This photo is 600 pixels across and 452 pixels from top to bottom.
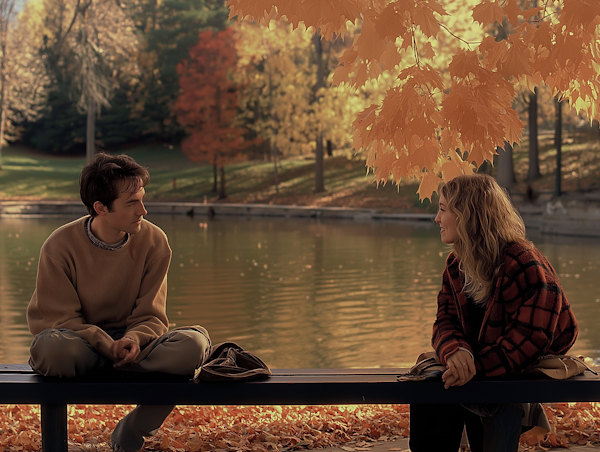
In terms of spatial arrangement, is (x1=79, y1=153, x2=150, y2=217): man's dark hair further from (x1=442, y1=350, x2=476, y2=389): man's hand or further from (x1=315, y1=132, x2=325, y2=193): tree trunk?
(x1=315, y1=132, x2=325, y2=193): tree trunk

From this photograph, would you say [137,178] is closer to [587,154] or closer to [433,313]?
[433,313]

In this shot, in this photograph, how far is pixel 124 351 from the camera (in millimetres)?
3057

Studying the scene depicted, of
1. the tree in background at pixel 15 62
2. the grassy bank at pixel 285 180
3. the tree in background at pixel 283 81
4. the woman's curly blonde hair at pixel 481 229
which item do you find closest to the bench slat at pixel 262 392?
the woman's curly blonde hair at pixel 481 229

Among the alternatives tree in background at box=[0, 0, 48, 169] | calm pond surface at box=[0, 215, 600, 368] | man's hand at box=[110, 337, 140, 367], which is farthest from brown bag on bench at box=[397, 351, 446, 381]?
tree in background at box=[0, 0, 48, 169]

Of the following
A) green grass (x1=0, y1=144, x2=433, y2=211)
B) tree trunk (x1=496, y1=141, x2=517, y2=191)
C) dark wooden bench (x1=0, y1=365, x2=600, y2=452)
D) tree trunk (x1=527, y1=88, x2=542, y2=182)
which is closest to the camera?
dark wooden bench (x1=0, y1=365, x2=600, y2=452)

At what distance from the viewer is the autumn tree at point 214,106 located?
34.9 m

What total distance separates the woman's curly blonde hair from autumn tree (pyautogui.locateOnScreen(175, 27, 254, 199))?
31.6m

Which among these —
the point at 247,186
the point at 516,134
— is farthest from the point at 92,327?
the point at 247,186

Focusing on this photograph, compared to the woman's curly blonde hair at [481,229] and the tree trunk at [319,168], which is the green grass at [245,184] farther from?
the woman's curly blonde hair at [481,229]

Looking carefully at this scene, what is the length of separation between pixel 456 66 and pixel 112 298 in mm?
1913

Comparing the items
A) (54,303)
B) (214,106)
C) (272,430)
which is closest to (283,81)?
(214,106)

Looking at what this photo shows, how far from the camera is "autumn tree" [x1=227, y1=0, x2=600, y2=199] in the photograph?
332 cm

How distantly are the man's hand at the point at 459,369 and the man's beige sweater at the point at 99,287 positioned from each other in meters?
1.26

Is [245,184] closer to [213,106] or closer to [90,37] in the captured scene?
[213,106]
